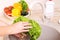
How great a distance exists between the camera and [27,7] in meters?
1.29

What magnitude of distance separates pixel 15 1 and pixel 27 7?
15cm

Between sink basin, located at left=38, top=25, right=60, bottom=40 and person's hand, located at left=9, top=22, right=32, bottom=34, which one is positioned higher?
person's hand, located at left=9, top=22, right=32, bottom=34

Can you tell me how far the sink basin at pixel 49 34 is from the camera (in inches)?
50.0

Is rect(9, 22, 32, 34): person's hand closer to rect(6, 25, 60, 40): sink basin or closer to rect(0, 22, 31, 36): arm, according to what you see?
Result: rect(0, 22, 31, 36): arm

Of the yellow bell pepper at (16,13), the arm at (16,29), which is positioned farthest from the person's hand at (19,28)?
the yellow bell pepper at (16,13)

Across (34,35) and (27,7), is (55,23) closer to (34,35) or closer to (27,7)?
(27,7)

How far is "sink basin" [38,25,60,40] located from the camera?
1.27 m

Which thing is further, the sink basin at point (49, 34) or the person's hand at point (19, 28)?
the sink basin at point (49, 34)

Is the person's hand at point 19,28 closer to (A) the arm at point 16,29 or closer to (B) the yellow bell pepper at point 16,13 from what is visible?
(A) the arm at point 16,29

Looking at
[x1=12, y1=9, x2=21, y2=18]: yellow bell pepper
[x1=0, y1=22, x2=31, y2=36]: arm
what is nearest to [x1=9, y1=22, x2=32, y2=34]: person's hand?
[x1=0, y1=22, x2=31, y2=36]: arm

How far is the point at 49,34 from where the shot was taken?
1293mm

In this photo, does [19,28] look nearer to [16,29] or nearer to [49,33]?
[16,29]

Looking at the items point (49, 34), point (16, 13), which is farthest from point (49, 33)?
point (16, 13)

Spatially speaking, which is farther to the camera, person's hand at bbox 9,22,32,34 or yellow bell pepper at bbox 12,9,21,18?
yellow bell pepper at bbox 12,9,21,18
